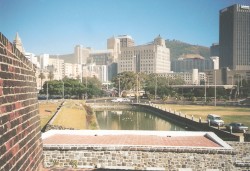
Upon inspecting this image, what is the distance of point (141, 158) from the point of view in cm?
1897

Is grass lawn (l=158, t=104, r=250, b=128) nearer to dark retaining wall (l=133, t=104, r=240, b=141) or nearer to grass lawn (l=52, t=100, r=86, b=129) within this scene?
dark retaining wall (l=133, t=104, r=240, b=141)

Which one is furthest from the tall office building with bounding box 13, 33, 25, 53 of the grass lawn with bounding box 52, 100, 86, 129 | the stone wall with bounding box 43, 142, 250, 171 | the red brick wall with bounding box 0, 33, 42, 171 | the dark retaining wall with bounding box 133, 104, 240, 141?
the red brick wall with bounding box 0, 33, 42, 171

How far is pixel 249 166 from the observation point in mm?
20250

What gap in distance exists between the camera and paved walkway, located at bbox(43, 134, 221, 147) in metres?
20.3

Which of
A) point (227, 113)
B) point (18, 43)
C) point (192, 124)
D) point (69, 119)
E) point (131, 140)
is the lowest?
point (192, 124)

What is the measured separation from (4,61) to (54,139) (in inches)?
703

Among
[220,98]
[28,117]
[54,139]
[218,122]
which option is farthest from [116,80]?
[28,117]

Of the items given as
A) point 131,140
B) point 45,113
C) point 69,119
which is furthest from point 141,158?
point 45,113

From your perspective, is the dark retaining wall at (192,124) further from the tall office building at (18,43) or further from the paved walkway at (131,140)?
the tall office building at (18,43)

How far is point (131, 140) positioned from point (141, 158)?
2.52m

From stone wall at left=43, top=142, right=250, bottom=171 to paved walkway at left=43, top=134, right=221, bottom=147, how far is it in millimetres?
1106

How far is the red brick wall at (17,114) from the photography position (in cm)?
461

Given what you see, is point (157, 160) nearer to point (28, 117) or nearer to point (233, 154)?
point (233, 154)

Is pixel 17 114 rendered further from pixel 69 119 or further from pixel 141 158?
pixel 69 119
